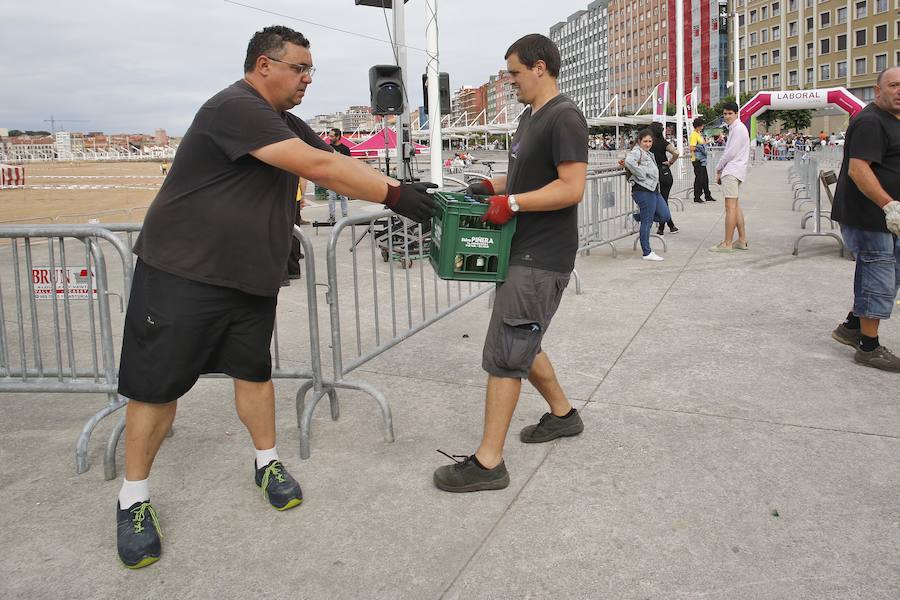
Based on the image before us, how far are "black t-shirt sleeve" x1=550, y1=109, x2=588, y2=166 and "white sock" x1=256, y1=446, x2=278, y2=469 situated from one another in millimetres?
1804

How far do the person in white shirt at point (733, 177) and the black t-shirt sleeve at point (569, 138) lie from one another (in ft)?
23.8

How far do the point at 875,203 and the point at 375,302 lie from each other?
3.38 metres

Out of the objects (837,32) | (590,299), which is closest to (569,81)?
(837,32)

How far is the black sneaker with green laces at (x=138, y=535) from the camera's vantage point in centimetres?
280

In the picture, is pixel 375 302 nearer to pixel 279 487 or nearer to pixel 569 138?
Answer: pixel 279 487

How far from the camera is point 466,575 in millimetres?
2684

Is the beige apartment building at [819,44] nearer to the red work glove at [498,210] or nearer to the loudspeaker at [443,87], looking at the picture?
the loudspeaker at [443,87]

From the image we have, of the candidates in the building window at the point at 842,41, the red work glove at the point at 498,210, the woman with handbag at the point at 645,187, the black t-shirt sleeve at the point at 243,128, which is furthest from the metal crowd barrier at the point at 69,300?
the building window at the point at 842,41

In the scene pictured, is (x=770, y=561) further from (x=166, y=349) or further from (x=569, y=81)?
(x=569, y=81)

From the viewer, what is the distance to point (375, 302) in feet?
15.8

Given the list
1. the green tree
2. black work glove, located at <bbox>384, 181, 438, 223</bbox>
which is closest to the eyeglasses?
black work glove, located at <bbox>384, 181, 438, 223</bbox>

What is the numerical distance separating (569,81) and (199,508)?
17578 cm

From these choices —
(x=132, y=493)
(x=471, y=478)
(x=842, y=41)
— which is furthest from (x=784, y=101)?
(x=842, y=41)

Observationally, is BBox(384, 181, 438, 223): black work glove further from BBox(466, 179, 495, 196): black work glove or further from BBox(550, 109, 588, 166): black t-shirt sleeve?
BBox(466, 179, 495, 196): black work glove
